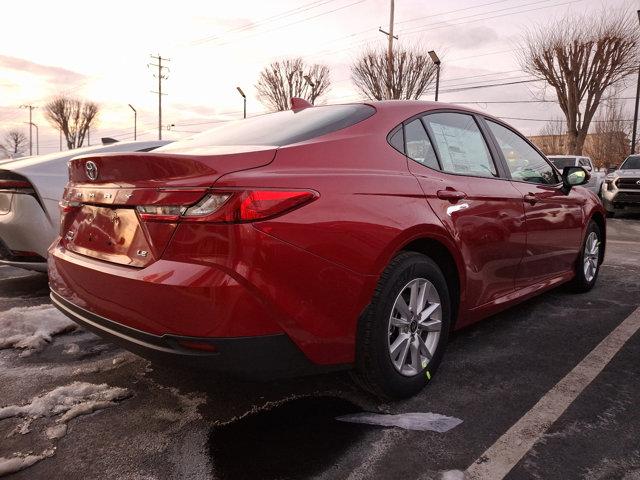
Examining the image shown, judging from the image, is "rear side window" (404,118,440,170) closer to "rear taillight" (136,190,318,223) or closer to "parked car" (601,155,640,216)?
"rear taillight" (136,190,318,223)

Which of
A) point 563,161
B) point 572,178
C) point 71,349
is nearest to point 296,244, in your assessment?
point 71,349

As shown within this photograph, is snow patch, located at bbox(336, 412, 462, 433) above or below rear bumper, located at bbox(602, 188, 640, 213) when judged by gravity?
below

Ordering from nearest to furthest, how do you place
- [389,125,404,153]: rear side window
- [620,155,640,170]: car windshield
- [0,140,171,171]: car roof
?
[389,125,404,153]: rear side window, [0,140,171,171]: car roof, [620,155,640,170]: car windshield

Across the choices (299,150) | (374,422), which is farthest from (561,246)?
(299,150)

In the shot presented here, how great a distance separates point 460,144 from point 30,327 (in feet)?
10.2

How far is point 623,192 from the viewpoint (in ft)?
39.7

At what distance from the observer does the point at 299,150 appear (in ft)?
7.01

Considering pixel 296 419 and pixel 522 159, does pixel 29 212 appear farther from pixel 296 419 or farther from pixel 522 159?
pixel 522 159

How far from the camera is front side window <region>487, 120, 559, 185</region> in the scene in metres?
3.45

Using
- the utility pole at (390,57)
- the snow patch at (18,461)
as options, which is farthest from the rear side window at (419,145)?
the utility pole at (390,57)

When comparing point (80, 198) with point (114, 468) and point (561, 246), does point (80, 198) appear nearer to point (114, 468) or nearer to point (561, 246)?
point (114, 468)

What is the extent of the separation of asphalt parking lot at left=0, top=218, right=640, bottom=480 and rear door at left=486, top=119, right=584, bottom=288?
0.58 m

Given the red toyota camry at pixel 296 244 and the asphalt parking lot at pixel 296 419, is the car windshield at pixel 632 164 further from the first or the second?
the red toyota camry at pixel 296 244

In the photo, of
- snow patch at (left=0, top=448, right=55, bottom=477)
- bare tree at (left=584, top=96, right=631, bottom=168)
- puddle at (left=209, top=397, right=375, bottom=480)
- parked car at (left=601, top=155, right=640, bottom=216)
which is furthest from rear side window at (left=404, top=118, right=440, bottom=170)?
bare tree at (left=584, top=96, right=631, bottom=168)
